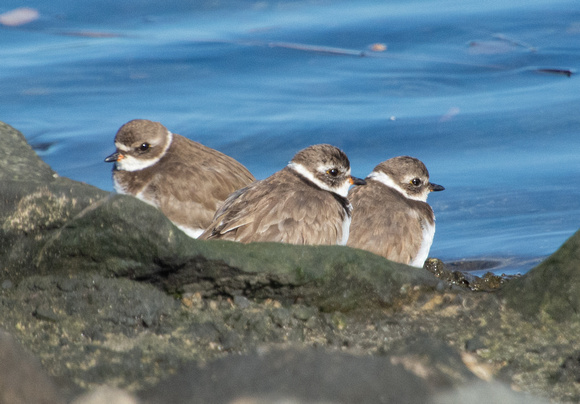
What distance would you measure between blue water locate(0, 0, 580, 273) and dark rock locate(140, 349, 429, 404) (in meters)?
5.47

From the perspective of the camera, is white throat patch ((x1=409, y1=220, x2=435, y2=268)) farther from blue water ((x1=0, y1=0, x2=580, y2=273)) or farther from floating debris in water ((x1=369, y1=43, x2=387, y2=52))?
floating debris in water ((x1=369, y1=43, x2=387, y2=52))

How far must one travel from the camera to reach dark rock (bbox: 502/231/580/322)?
383 centimetres

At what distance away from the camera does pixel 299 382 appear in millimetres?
2846

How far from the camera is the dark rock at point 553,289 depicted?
3828 mm

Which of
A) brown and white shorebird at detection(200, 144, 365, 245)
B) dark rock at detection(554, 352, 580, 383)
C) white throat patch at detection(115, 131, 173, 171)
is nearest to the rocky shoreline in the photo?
dark rock at detection(554, 352, 580, 383)

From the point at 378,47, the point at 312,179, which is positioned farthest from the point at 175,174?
the point at 378,47

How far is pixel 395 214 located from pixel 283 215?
1.14 m

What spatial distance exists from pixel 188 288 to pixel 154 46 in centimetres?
1087

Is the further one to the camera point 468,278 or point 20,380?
point 468,278

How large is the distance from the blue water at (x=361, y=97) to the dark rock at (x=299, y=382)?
17.9ft

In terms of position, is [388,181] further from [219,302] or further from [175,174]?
[219,302]

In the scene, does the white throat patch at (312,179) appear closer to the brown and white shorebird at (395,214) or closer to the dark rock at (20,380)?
the brown and white shorebird at (395,214)

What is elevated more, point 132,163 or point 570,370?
point 132,163

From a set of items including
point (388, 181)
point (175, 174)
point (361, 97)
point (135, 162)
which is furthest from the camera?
point (361, 97)
